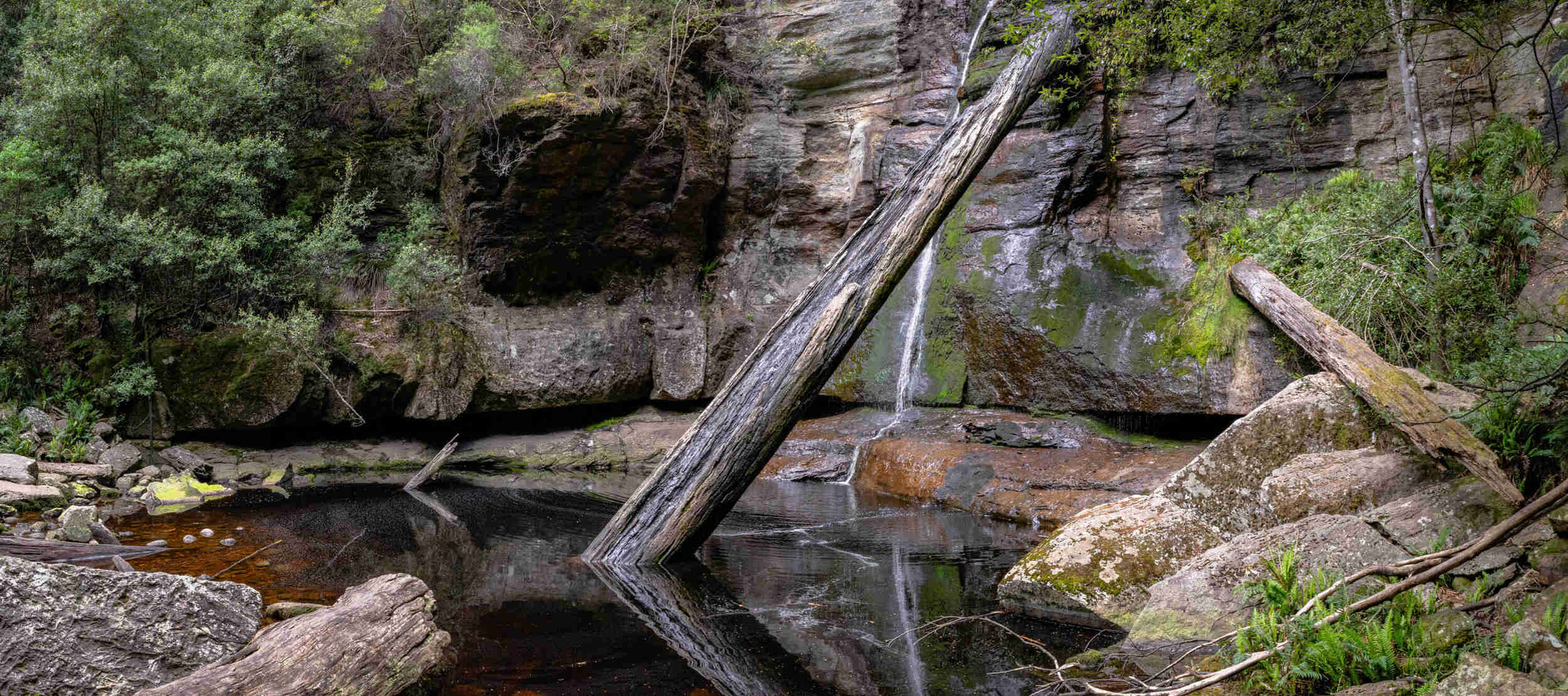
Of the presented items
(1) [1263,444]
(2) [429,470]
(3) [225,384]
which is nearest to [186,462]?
(3) [225,384]

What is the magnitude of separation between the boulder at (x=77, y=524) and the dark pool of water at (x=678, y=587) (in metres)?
0.42

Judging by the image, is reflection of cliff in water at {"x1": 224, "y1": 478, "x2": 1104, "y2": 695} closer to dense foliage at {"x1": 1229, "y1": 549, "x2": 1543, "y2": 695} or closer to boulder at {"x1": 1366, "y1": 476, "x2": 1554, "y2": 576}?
dense foliage at {"x1": 1229, "y1": 549, "x2": 1543, "y2": 695}

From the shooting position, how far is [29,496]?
7.30 metres

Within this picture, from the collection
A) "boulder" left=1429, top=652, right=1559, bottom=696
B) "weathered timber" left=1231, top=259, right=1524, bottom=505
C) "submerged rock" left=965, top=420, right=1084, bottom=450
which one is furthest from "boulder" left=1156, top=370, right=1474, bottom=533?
"submerged rock" left=965, top=420, right=1084, bottom=450

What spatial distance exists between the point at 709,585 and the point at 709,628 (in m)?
0.85

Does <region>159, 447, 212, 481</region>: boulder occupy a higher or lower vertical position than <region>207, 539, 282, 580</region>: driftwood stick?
lower

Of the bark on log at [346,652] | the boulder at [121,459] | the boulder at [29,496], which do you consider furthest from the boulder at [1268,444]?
the boulder at [121,459]

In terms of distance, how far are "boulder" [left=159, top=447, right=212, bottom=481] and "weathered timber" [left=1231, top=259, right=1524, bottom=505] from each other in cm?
1154

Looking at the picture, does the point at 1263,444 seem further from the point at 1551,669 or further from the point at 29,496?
the point at 29,496

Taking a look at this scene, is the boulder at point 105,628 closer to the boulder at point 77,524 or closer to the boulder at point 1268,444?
the boulder at point 77,524

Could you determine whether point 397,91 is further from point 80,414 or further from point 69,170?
point 80,414

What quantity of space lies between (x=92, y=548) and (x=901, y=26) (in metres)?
12.4

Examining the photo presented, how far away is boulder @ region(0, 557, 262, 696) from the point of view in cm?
290

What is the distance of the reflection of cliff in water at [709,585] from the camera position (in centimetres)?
382
